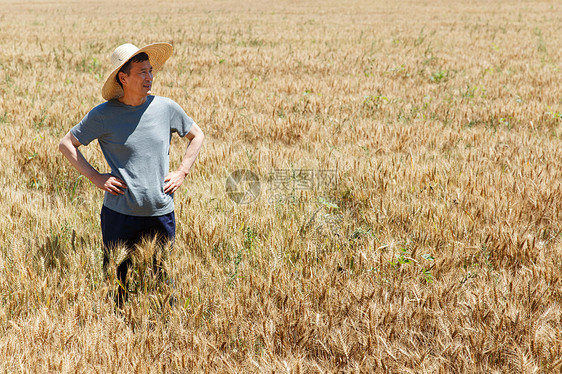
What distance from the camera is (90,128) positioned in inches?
95.4

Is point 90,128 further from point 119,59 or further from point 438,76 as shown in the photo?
point 438,76

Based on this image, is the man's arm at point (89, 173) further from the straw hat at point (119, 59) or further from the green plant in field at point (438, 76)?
the green plant in field at point (438, 76)

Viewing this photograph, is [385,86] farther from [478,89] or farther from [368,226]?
[368,226]

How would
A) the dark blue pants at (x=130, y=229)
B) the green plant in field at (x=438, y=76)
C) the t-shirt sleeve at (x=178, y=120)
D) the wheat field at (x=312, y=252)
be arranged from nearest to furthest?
1. the wheat field at (x=312, y=252)
2. the dark blue pants at (x=130, y=229)
3. the t-shirt sleeve at (x=178, y=120)
4. the green plant in field at (x=438, y=76)

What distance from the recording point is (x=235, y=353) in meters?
2.00

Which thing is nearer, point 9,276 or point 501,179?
point 9,276

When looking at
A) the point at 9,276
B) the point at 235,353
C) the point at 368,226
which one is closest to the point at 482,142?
the point at 368,226

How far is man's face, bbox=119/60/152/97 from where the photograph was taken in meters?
2.41

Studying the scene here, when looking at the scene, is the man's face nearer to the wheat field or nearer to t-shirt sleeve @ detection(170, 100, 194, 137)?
t-shirt sleeve @ detection(170, 100, 194, 137)

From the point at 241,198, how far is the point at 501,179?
2230 millimetres

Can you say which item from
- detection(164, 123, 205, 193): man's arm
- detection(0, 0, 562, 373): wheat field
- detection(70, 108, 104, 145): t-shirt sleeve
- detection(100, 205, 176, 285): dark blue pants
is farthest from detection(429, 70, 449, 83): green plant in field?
detection(70, 108, 104, 145): t-shirt sleeve

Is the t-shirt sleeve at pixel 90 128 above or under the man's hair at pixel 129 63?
under

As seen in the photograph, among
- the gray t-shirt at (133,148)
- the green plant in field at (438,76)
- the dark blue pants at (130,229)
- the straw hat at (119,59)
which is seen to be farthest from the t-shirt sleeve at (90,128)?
the green plant in field at (438,76)

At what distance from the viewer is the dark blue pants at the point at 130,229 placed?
2484 millimetres
